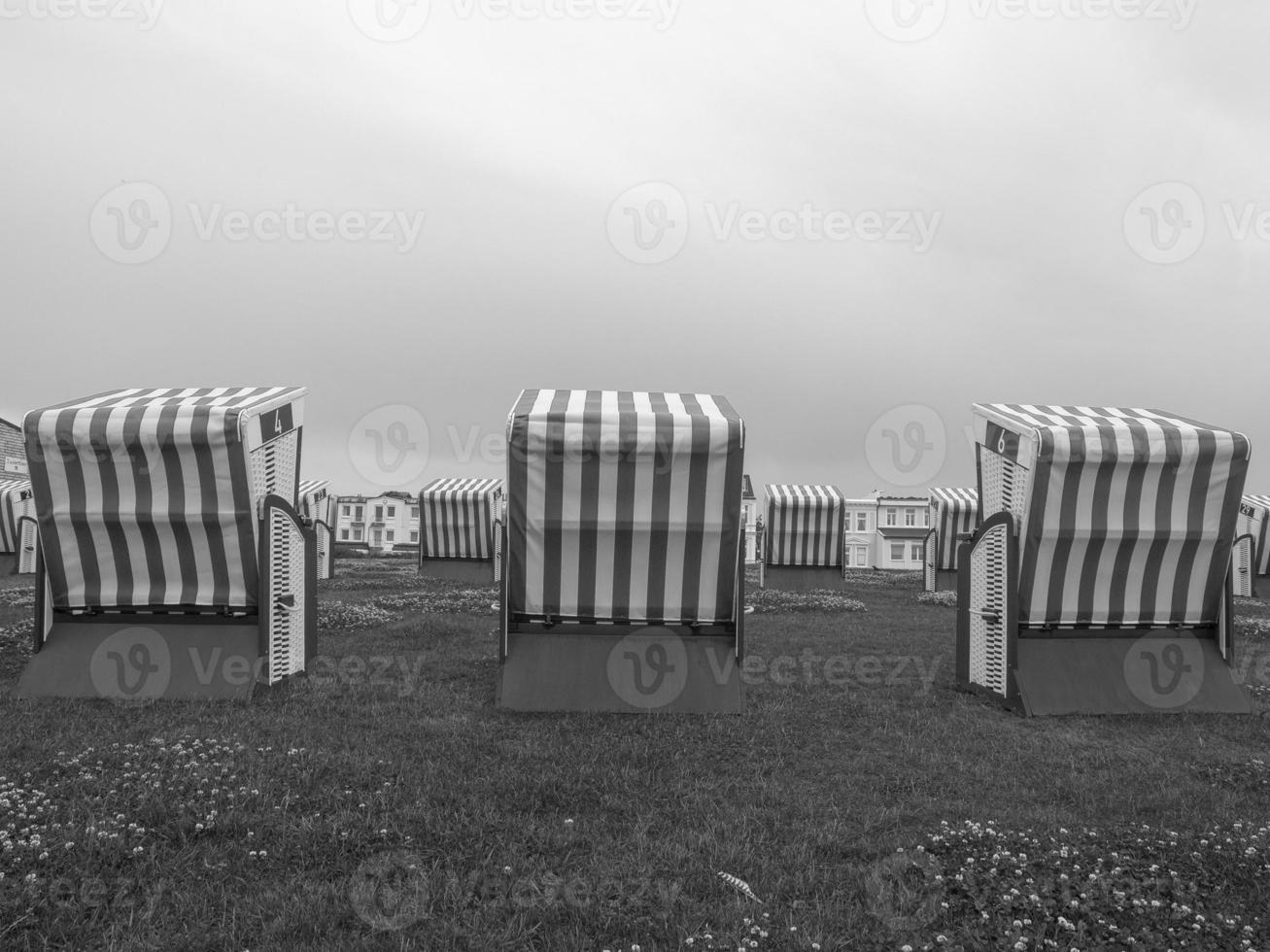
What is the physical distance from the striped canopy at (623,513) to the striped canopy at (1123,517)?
335cm

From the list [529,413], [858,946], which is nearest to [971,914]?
[858,946]

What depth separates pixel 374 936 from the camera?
14.8ft

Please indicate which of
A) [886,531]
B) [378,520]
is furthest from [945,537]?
[378,520]

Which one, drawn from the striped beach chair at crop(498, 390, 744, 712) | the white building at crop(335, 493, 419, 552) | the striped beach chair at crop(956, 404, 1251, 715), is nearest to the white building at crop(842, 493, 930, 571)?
the white building at crop(335, 493, 419, 552)

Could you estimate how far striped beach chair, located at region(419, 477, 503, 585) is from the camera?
35.2 m

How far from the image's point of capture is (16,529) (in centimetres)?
3125

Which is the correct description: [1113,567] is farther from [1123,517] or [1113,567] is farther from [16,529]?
[16,529]

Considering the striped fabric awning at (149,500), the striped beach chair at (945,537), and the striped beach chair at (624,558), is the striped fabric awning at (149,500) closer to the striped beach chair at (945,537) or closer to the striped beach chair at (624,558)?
the striped beach chair at (624,558)

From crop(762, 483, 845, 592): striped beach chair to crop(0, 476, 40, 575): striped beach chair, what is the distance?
84.3 feet

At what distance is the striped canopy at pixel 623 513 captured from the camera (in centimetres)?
1016

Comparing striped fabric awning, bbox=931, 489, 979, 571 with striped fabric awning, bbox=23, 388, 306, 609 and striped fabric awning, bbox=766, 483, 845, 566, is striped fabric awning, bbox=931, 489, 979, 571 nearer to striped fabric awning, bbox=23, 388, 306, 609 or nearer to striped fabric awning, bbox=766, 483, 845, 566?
striped fabric awning, bbox=766, 483, 845, 566

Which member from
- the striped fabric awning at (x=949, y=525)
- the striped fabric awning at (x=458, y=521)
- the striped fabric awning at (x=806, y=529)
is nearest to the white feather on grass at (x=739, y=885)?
the striped fabric awning at (x=806, y=529)

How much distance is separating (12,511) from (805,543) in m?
27.8

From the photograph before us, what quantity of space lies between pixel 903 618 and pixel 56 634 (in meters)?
16.1
